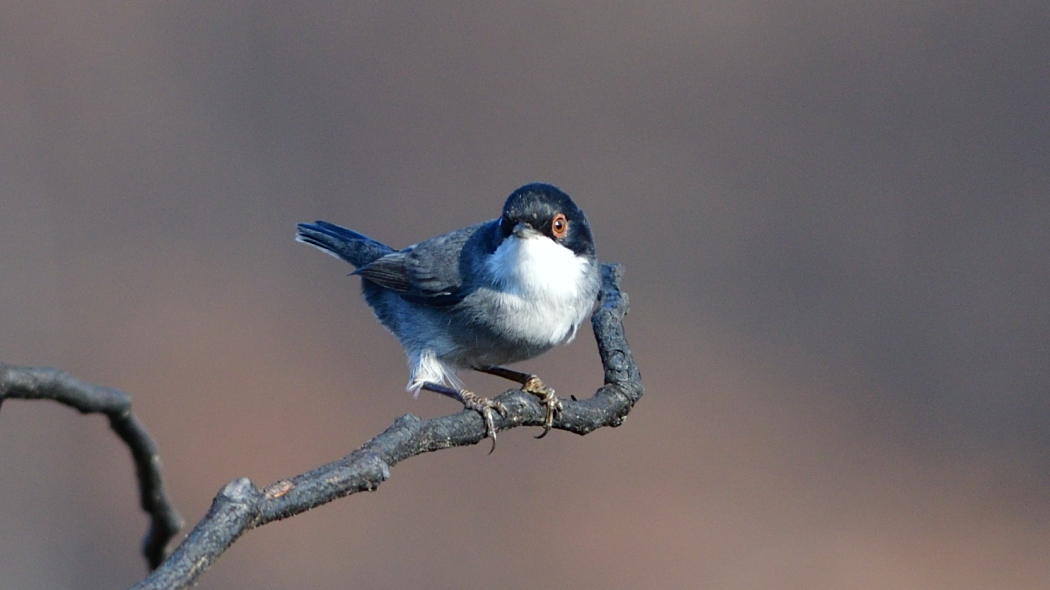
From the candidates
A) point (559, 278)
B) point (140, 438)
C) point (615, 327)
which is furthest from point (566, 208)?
point (140, 438)

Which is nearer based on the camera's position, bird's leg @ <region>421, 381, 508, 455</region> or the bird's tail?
bird's leg @ <region>421, 381, 508, 455</region>

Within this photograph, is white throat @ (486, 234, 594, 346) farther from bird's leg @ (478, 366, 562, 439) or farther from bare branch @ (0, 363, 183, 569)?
bare branch @ (0, 363, 183, 569)

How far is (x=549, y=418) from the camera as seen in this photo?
9.61ft

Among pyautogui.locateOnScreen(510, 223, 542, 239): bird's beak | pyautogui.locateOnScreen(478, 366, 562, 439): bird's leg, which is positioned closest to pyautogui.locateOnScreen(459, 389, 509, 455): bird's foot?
pyautogui.locateOnScreen(478, 366, 562, 439): bird's leg

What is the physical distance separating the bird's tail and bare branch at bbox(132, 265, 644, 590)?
4.38 feet

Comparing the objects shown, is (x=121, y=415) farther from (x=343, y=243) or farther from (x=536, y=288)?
(x=343, y=243)

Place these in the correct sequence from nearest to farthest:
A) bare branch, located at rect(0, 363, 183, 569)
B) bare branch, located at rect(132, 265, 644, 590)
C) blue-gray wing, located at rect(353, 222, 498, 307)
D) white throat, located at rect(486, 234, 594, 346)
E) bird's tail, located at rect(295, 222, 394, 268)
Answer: bare branch, located at rect(132, 265, 644, 590)
bare branch, located at rect(0, 363, 183, 569)
white throat, located at rect(486, 234, 594, 346)
blue-gray wing, located at rect(353, 222, 498, 307)
bird's tail, located at rect(295, 222, 394, 268)

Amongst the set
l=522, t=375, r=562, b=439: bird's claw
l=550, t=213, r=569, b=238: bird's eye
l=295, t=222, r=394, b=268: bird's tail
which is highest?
l=295, t=222, r=394, b=268: bird's tail

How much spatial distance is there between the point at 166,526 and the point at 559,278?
58.5 inches

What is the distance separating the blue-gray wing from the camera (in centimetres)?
344

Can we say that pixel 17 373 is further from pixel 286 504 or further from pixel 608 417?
pixel 608 417

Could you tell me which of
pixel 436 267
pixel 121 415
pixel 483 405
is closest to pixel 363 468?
pixel 121 415

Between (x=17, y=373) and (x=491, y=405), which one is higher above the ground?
(x=491, y=405)

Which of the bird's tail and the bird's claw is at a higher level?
the bird's tail
